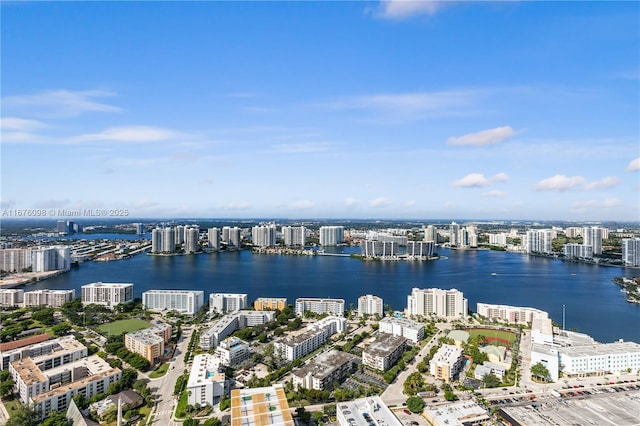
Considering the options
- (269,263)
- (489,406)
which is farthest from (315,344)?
(269,263)

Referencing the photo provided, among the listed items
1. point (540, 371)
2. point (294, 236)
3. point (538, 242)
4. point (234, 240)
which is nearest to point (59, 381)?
point (540, 371)

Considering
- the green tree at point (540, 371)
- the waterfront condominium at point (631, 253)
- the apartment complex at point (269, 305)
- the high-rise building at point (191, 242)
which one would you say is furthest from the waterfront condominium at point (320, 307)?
the waterfront condominium at point (631, 253)

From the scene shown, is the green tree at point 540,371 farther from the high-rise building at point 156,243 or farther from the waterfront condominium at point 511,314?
the high-rise building at point 156,243

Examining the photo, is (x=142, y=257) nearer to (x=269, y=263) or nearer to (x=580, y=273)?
(x=269, y=263)

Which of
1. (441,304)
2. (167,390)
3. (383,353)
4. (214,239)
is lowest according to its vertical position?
(167,390)

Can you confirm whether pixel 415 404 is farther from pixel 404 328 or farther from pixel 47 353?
pixel 47 353

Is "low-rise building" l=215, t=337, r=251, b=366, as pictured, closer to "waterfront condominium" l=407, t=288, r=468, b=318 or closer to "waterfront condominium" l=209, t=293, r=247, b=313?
"waterfront condominium" l=209, t=293, r=247, b=313
